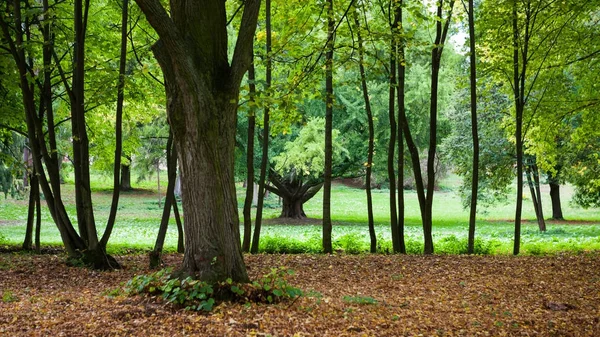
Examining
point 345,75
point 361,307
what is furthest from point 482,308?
point 345,75

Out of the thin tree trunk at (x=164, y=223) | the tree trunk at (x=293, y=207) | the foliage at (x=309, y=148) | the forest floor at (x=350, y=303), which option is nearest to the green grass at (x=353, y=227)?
the tree trunk at (x=293, y=207)

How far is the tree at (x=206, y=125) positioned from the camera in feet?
19.5

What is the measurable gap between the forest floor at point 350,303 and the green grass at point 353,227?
394cm

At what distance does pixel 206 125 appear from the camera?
5.96 metres

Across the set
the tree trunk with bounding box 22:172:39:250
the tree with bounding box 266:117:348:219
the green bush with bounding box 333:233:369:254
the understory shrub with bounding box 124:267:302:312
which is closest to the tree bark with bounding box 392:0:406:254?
the green bush with bounding box 333:233:369:254

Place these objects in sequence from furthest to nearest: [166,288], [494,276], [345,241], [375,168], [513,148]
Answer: [375,168] < [513,148] < [345,241] < [494,276] < [166,288]

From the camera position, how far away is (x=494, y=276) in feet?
28.7

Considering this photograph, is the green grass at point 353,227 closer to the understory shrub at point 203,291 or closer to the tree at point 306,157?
the tree at point 306,157

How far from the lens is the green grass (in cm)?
1406

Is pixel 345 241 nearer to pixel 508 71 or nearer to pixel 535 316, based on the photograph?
pixel 508 71

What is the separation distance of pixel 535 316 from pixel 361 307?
186 cm

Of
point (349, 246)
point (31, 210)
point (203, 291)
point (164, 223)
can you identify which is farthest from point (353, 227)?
point (203, 291)

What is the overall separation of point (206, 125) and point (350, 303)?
2.46 m

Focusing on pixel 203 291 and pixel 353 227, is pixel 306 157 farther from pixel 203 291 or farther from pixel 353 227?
pixel 203 291
